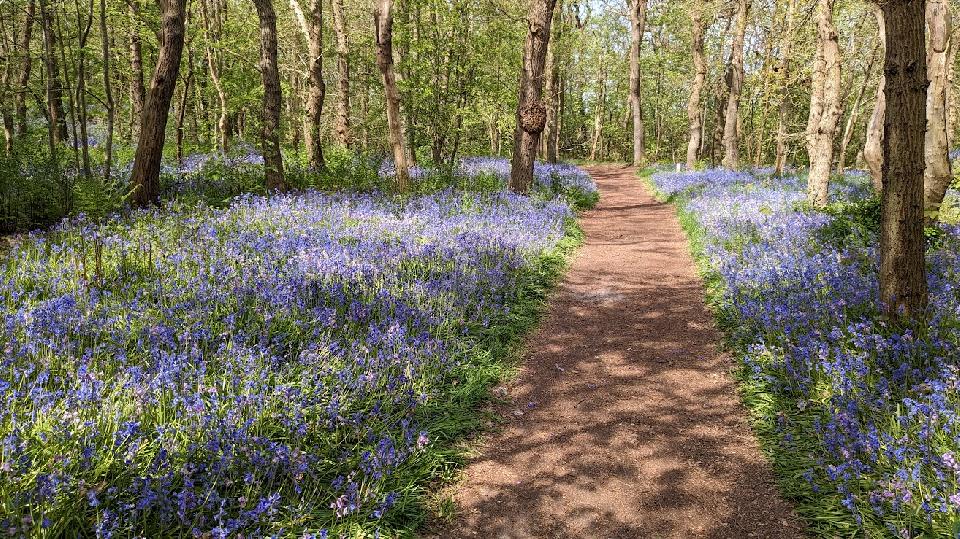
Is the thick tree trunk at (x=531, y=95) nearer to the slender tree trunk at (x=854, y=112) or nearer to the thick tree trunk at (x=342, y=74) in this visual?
the thick tree trunk at (x=342, y=74)

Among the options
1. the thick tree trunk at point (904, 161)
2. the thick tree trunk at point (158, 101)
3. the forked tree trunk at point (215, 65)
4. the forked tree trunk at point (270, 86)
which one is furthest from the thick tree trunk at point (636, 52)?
the thick tree trunk at point (904, 161)

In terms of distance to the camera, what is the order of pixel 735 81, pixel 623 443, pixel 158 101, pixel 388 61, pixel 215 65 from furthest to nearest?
pixel 735 81 < pixel 215 65 < pixel 388 61 < pixel 158 101 < pixel 623 443

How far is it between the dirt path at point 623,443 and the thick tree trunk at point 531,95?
24.2ft

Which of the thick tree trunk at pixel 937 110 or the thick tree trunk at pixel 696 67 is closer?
the thick tree trunk at pixel 937 110

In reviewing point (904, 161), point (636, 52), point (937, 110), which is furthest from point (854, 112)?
point (904, 161)

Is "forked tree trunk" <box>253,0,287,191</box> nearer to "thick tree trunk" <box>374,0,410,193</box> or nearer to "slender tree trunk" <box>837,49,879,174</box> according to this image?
"thick tree trunk" <box>374,0,410,193</box>

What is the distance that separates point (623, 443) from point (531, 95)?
11.3 metres

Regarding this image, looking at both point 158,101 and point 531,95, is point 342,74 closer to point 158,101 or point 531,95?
point 531,95

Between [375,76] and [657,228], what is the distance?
538 inches

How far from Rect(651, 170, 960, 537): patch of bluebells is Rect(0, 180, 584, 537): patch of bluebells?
2762mm

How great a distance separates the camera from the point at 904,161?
193 inches

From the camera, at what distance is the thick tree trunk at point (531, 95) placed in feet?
44.9

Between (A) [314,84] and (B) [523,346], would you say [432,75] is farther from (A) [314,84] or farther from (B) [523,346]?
(B) [523,346]

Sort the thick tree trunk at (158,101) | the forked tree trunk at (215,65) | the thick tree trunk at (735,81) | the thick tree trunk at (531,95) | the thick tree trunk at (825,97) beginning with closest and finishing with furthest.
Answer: the thick tree trunk at (158,101) → the thick tree trunk at (825,97) → the thick tree trunk at (531,95) → the forked tree trunk at (215,65) → the thick tree trunk at (735,81)
